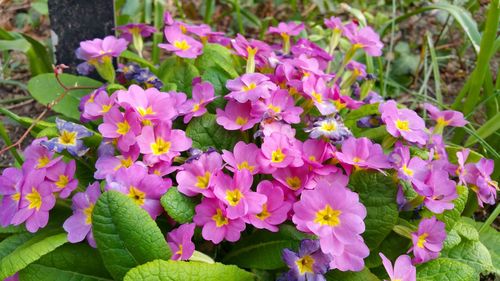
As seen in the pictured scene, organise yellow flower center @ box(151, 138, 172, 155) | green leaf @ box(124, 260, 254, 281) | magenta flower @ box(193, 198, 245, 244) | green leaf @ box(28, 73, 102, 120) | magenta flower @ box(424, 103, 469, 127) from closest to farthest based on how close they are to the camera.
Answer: green leaf @ box(124, 260, 254, 281) < magenta flower @ box(193, 198, 245, 244) < yellow flower center @ box(151, 138, 172, 155) < magenta flower @ box(424, 103, 469, 127) < green leaf @ box(28, 73, 102, 120)

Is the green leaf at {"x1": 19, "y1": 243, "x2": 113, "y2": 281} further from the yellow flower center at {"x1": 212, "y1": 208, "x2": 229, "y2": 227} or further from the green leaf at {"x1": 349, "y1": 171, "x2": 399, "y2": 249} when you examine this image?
the green leaf at {"x1": 349, "y1": 171, "x2": 399, "y2": 249}

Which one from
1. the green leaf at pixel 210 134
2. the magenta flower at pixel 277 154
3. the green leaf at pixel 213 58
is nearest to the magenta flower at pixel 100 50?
the green leaf at pixel 213 58

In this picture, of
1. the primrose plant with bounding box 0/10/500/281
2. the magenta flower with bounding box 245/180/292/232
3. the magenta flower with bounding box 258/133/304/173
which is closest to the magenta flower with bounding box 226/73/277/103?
the primrose plant with bounding box 0/10/500/281

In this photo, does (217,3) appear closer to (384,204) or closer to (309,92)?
(309,92)

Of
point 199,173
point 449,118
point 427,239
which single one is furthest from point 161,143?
point 449,118

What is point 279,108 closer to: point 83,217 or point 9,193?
point 83,217

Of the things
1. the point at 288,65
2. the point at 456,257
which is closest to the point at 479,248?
the point at 456,257
